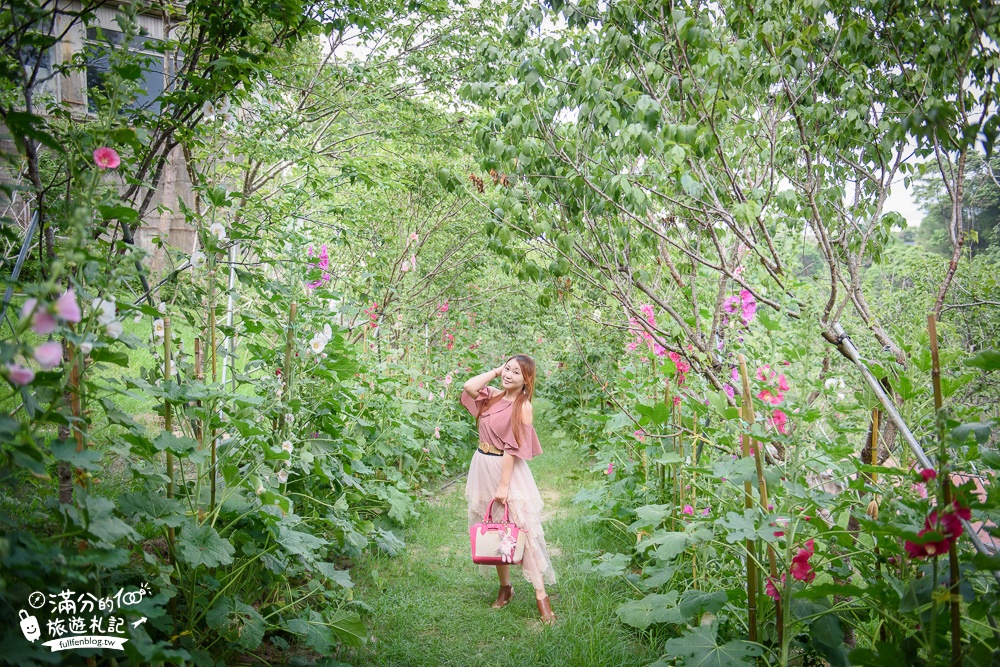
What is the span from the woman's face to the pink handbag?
72cm

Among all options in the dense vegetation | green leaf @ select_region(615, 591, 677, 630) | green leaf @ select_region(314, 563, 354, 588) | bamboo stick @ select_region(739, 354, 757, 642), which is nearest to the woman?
the dense vegetation

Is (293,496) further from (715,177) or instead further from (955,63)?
(955,63)

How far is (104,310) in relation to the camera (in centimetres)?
141

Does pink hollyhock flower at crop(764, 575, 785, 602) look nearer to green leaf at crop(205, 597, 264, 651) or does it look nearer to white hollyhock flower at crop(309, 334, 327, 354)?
green leaf at crop(205, 597, 264, 651)

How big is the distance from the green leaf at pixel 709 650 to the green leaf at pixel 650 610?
21 cm

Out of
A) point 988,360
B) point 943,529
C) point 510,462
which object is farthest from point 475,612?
point 988,360

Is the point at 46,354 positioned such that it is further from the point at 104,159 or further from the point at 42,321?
the point at 104,159

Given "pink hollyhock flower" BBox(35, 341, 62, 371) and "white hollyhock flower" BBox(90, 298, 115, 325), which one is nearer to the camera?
"pink hollyhock flower" BBox(35, 341, 62, 371)

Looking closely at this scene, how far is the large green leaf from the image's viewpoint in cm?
195

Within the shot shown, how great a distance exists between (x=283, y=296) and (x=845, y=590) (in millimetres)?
2042

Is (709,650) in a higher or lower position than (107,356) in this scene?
lower

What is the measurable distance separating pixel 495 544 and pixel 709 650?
1303 mm

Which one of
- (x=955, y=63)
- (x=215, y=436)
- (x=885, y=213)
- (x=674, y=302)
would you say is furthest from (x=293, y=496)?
(x=955, y=63)

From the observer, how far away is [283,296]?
7.77 feet
